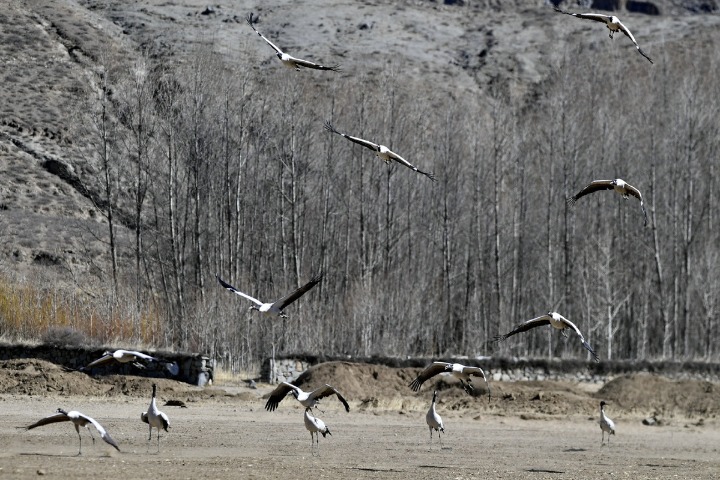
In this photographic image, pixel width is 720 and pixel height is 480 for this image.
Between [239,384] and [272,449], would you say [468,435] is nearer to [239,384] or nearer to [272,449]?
[272,449]

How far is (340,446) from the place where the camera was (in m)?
26.1

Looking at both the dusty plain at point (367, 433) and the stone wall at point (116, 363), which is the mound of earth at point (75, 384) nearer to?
the dusty plain at point (367, 433)

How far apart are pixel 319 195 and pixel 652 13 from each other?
97.7 metres

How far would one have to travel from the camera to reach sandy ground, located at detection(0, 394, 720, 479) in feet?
68.9

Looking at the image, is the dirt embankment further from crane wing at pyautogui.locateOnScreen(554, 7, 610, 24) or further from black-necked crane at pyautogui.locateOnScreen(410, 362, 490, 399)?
crane wing at pyautogui.locateOnScreen(554, 7, 610, 24)

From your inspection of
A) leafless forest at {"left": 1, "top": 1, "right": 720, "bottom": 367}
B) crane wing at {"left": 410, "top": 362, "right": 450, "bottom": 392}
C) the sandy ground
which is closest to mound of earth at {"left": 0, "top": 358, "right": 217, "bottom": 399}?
the sandy ground

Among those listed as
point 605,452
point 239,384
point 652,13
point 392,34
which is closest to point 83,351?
point 239,384

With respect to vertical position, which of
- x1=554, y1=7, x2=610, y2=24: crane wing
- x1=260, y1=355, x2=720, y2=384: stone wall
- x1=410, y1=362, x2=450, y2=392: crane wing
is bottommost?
x1=260, y1=355, x2=720, y2=384: stone wall

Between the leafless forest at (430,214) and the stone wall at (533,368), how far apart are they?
7.01 meters

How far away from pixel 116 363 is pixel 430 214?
29819 mm

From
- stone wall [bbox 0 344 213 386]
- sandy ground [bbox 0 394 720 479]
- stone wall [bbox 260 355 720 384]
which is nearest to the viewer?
sandy ground [bbox 0 394 720 479]

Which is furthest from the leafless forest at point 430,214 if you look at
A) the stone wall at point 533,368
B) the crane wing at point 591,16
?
the crane wing at point 591,16

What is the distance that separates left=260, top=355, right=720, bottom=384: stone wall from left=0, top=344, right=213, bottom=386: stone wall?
2469 mm

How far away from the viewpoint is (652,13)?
493 ft
